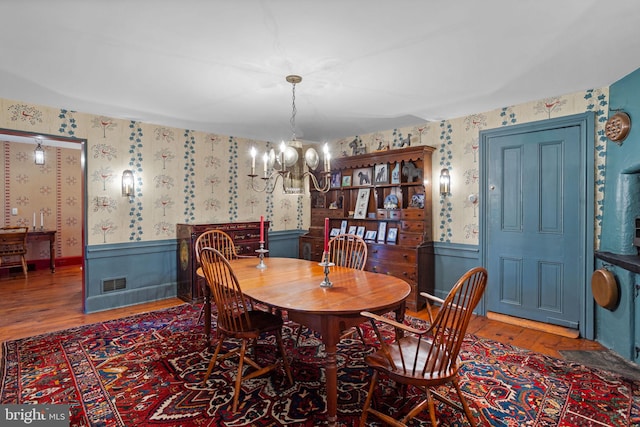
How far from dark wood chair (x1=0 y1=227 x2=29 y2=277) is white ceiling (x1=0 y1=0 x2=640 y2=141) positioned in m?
3.36

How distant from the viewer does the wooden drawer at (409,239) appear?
418cm

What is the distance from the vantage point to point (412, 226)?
4273 millimetres

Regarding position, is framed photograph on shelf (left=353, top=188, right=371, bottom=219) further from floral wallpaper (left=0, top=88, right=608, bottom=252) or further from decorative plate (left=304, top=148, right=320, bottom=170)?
decorative plate (left=304, top=148, right=320, bottom=170)

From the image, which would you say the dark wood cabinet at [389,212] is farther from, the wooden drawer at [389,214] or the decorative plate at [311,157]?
the decorative plate at [311,157]

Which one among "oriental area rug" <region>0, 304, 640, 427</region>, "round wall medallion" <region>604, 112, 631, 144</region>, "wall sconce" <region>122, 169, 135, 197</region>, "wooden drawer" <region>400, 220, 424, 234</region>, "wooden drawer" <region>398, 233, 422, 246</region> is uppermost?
"round wall medallion" <region>604, 112, 631, 144</region>

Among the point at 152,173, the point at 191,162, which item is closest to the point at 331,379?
the point at 152,173

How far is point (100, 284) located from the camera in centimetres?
409

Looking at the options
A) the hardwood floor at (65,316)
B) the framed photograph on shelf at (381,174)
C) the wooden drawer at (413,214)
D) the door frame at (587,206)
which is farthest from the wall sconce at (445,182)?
the hardwood floor at (65,316)

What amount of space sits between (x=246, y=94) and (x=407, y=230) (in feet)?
8.18

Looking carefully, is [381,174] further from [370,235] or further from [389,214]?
[370,235]

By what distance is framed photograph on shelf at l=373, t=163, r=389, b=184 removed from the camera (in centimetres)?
468

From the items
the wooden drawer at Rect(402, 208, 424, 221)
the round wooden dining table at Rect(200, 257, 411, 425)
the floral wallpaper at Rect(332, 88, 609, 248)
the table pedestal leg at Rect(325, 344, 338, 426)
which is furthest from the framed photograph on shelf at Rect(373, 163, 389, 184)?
the table pedestal leg at Rect(325, 344, 338, 426)

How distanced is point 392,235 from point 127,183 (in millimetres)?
3405

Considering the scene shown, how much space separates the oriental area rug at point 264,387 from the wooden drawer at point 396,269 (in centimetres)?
107
